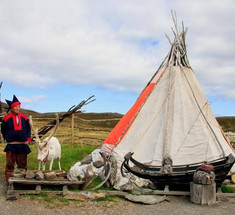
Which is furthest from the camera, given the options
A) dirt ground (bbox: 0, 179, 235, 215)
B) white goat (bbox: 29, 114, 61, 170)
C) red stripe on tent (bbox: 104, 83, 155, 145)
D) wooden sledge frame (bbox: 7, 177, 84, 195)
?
red stripe on tent (bbox: 104, 83, 155, 145)

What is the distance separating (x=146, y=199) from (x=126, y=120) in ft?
9.49

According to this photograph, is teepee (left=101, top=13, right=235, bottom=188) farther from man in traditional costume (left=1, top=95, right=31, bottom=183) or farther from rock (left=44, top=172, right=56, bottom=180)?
man in traditional costume (left=1, top=95, right=31, bottom=183)

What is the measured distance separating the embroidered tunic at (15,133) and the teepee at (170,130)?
6.75ft

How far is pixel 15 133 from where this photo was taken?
6547 mm

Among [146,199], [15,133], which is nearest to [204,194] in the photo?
[146,199]

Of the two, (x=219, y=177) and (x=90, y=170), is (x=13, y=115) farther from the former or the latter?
(x=219, y=177)

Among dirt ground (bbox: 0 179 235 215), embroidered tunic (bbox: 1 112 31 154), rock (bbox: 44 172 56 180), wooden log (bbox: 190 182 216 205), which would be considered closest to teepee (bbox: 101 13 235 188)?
wooden log (bbox: 190 182 216 205)

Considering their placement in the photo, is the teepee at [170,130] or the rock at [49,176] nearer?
the rock at [49,176]

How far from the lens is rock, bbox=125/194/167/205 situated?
5.71 metres

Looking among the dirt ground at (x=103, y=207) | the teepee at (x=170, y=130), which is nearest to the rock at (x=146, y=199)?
the dirt ground at (x=103, y=207)

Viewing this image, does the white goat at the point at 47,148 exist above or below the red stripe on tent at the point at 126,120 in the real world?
below

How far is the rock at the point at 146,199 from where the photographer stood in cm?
571

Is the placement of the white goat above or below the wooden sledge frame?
above

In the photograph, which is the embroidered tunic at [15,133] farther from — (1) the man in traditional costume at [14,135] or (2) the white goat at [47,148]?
(2) the white goat at [47,148]
